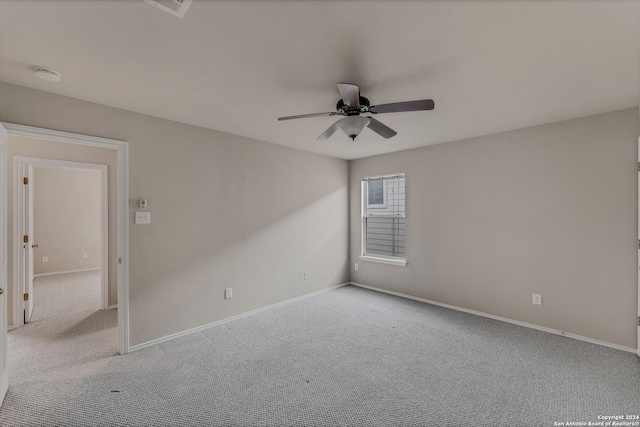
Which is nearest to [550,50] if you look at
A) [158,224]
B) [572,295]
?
[572,295]

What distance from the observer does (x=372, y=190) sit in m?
5.52

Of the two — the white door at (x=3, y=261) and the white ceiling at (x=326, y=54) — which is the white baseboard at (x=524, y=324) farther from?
the white door at (x=3, y=261)

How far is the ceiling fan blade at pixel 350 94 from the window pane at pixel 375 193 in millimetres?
3344

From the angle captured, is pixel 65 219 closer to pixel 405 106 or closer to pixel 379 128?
pixel 379 128

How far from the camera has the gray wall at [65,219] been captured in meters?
5.97

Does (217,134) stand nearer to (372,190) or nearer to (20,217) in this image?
(20,217)

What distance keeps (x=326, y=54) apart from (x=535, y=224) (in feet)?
10.6

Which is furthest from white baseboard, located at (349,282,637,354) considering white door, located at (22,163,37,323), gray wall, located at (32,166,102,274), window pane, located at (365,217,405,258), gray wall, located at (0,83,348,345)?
gray wall, located at (32,166,102,274)

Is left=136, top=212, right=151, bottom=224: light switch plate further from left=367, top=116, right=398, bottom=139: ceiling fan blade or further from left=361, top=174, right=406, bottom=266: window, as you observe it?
left=361, top=174, right=406, bottom=266: window

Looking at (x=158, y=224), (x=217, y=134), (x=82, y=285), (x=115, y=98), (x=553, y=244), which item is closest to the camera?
(x=115, y=98)

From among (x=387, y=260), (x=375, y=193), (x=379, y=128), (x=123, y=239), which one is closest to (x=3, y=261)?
(x=123, y=239)

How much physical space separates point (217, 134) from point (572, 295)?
4.61m

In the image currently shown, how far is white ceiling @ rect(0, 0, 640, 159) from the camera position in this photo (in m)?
1.47

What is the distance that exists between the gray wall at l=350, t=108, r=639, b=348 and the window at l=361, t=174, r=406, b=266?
32cm
